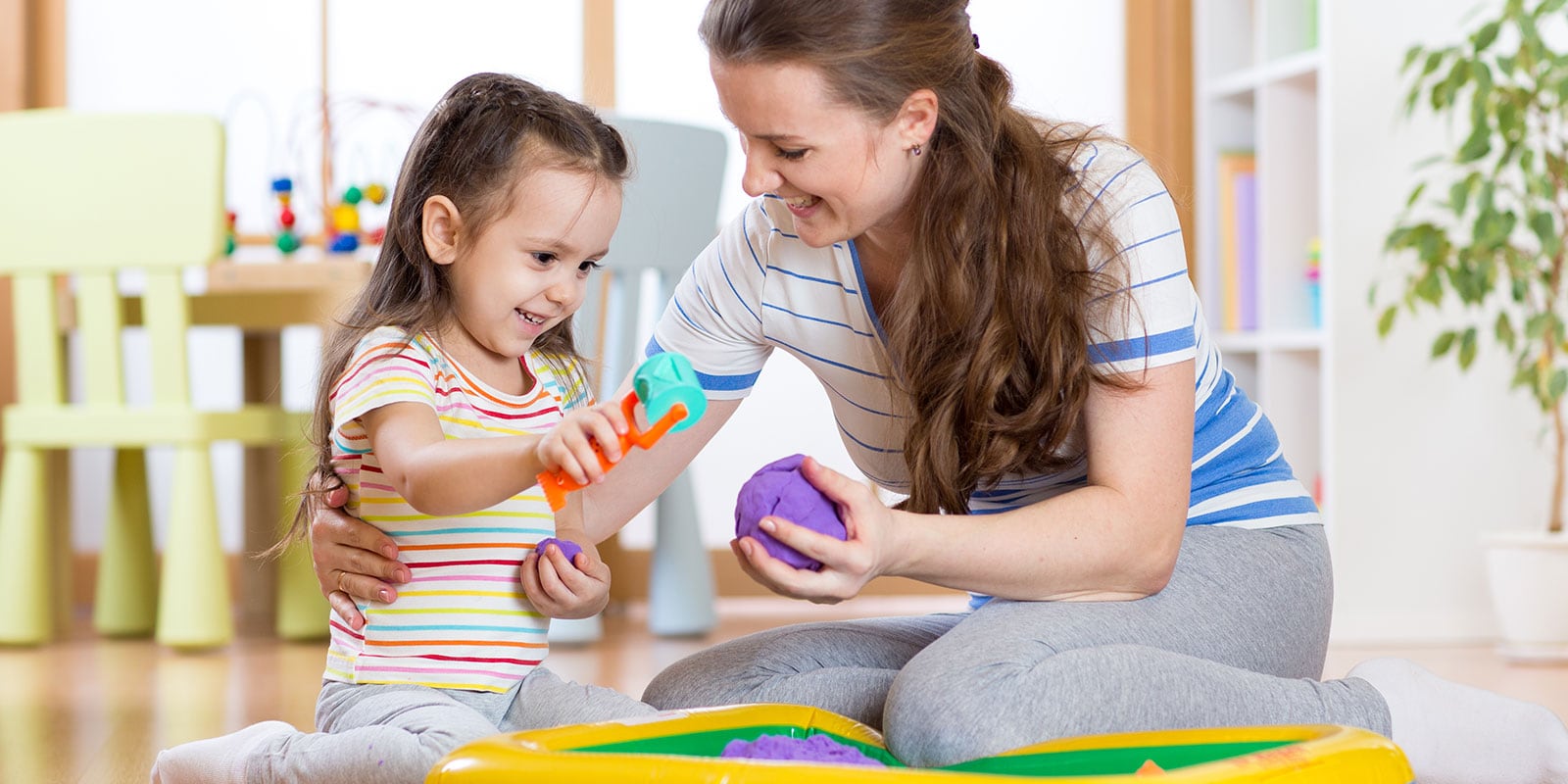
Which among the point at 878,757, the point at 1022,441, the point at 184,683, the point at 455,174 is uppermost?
the point at 455,174

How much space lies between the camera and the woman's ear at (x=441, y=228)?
120 cm

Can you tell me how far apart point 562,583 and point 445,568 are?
97 mm

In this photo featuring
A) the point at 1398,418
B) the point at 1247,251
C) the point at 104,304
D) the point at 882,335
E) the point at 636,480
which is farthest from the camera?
the point at 1247,251

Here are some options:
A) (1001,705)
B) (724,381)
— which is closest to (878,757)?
(1001,705)

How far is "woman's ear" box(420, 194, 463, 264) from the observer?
120cm

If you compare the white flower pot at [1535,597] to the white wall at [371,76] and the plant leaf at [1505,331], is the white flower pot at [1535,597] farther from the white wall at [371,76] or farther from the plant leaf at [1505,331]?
the white wall at [371,76]

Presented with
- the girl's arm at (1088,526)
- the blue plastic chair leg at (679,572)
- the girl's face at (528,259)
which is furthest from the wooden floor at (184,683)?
the girl's arm at (1088,526)

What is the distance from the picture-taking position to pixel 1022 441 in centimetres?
121

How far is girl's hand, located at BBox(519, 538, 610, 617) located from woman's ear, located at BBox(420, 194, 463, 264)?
247 mm

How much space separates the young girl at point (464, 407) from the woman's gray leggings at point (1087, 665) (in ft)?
0.62

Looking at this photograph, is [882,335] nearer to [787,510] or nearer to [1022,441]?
[1022,441]

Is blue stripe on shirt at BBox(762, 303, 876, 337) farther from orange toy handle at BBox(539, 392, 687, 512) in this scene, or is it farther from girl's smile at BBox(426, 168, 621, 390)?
orange toy handle at BBox(539, 392, 687, 512)

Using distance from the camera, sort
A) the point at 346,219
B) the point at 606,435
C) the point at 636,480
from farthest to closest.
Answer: the point at 346,219 < the point at 636,480 < the point at 606,435

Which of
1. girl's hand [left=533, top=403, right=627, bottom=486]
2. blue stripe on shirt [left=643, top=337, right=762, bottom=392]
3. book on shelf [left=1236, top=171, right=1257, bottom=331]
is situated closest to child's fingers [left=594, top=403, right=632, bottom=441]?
girl's hand [left=533, top=403, right=627, bottom=486]
